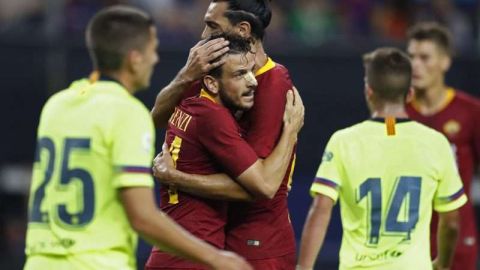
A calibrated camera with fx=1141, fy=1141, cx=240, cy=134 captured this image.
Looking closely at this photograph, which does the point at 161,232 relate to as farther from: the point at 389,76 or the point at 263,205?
the point at 389,76

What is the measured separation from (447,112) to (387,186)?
2.58 metres

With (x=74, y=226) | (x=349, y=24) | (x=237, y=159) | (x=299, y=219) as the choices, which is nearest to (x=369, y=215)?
(x=237, y=159)

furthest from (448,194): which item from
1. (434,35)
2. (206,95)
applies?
(434,35)

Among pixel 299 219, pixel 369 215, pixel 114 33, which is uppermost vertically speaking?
pixel 114 33

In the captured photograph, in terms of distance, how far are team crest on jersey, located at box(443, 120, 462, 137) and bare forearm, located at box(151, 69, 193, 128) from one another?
2843 mm

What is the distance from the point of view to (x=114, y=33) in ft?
16.7

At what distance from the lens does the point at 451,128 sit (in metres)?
8.73

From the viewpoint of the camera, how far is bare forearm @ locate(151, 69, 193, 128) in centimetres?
634

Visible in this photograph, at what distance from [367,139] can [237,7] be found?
3.41 ft

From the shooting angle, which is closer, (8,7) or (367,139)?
(367,139)

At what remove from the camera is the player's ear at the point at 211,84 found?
19.9ft

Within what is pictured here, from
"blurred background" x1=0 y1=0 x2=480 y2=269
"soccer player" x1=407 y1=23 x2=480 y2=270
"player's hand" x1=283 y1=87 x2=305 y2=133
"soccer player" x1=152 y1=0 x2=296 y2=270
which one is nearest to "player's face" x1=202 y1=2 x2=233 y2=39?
"soccer player" x1=152 y1=0 x2=296 y2=270

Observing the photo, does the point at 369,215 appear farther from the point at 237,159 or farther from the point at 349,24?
the point at 349,24

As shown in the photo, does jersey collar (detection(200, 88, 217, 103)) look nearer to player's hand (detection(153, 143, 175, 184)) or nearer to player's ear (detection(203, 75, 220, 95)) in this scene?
player's ear (detection(203, 75, 220, 95))
